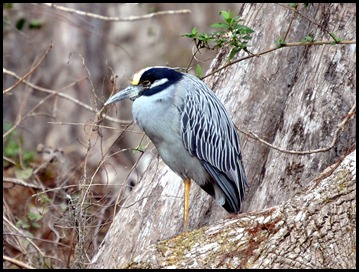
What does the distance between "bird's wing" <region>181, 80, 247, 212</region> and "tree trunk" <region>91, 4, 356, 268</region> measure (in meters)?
0.29

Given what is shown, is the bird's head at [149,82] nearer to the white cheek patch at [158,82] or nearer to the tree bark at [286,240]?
the white cheek patch at [158,82]

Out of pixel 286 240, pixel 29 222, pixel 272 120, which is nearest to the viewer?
pixel 286 240

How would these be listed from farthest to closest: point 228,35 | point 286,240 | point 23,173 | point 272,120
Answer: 1. point 23,173
2. point 272,120
3. point 228,35
4. point 286,240

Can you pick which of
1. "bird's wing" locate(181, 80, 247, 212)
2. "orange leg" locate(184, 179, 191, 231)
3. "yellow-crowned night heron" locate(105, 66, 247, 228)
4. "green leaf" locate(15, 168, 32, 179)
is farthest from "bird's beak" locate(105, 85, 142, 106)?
"green leaf" locate(15, 168, 32, 179)

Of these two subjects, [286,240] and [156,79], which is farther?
[156,79]

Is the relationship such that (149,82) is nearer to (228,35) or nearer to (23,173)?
(228,35)

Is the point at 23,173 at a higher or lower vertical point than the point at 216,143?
lower

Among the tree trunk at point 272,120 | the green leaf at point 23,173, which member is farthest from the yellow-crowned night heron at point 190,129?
the green leaf at point 23,173

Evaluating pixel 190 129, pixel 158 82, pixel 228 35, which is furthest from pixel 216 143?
pixel 228 35

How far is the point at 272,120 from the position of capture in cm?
604

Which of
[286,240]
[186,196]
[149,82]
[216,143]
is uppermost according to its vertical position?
[149,82]

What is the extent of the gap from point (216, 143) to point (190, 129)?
0.22 meters

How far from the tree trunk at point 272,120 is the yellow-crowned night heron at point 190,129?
0.29 m

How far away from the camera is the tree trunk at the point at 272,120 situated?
576 centimetres
